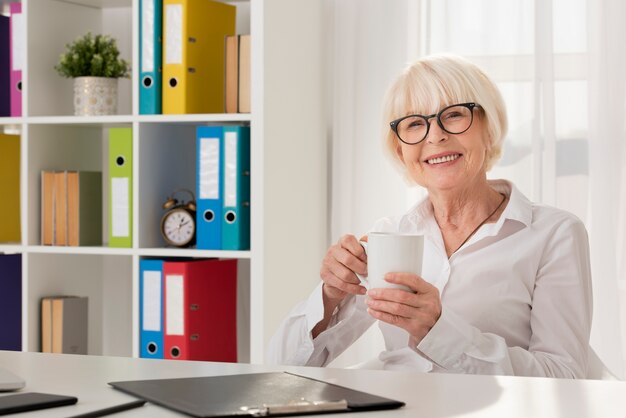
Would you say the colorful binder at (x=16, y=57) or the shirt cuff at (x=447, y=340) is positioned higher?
the colorful binder at (x=16, y=57)

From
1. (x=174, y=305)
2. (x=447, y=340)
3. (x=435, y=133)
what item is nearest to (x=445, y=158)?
(x=435, y=133)

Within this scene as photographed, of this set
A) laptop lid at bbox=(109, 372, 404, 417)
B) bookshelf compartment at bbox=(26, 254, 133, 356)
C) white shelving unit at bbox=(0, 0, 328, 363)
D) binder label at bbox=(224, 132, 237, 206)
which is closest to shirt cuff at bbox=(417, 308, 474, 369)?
laptop lid at bbox=(109, 372, 404, 417)

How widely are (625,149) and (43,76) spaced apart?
170 cm

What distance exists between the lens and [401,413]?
0.87 meters

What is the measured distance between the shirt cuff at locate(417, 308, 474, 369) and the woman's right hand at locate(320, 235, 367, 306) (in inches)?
6.3

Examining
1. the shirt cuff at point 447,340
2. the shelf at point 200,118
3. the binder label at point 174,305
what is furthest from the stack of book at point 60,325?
the shirt cuff at point 447,340

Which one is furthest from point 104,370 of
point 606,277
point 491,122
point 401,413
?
point 606,277

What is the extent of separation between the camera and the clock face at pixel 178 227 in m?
2.62

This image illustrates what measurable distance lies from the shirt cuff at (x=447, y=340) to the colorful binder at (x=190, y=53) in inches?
48.5

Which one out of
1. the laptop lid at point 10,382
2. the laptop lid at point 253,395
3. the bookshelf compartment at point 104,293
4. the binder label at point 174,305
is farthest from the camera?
the bookshelf compartment at point 104,293

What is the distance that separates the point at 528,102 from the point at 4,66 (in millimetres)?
1589

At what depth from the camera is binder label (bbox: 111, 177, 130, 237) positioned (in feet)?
8.72

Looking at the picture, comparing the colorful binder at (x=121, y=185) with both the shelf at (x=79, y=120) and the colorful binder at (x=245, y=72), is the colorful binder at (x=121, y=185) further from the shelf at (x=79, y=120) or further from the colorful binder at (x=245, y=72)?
the colorful binder at (x=245, y=72)

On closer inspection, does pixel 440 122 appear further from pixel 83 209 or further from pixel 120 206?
pixel 83 209
